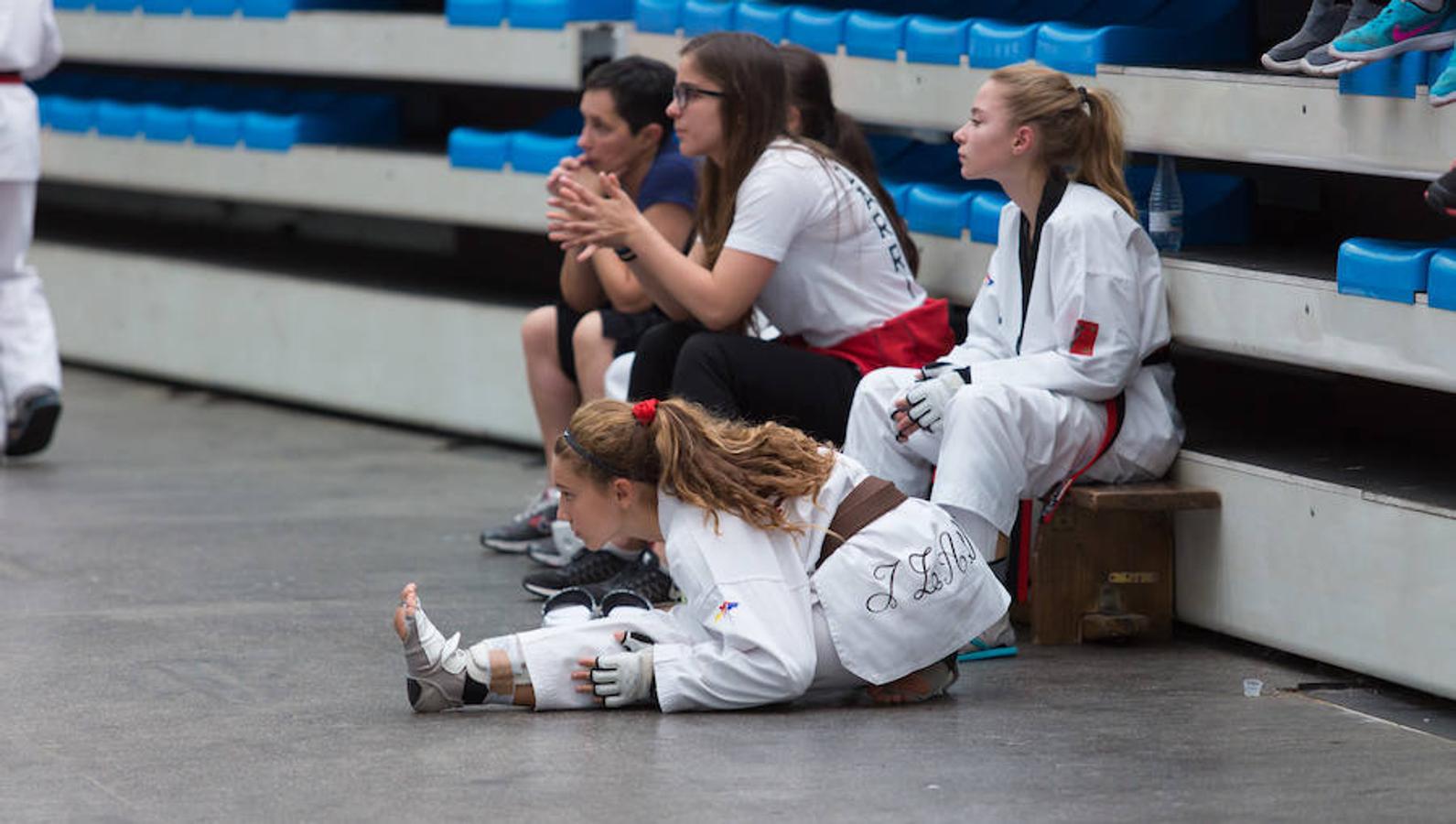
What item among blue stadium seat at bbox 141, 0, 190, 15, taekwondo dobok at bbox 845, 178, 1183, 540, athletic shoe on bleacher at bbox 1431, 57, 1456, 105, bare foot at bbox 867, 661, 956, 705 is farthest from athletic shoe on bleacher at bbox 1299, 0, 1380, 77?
blue stadium seat at bbox 141, 0, 190, 15

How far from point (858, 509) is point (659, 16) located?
10.3ft

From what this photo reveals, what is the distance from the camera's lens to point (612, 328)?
237 inches

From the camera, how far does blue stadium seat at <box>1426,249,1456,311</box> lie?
448cm

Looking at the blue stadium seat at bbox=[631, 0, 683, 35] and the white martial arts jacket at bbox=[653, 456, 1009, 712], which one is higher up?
the blue stadium seat at bbox=[631, 0, 683, 35]

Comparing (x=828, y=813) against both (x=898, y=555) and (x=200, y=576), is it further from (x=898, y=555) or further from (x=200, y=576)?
(x=200, y=576)

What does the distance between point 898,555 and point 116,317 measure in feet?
19.8

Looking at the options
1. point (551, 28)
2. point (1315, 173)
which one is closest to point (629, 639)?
point (1315, 173)

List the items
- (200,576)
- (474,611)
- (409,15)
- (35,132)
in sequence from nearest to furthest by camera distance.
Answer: (474,611) < (200,576) < (35,132) < (409,15)

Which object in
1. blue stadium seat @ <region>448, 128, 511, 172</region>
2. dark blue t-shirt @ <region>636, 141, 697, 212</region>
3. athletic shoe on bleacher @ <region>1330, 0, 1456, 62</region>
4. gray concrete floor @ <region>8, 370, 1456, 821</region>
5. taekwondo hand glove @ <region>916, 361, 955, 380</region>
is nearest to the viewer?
gray concrete floor @ <region>8, 370, 1456, 821</region>

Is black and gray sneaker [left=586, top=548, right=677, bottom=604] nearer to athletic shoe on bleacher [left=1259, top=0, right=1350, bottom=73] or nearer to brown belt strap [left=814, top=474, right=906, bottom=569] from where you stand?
brown belt strap [left=814, top=474, right=906, bottom=569]

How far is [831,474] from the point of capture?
14.6 ft

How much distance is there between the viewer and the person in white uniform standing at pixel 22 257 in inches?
290

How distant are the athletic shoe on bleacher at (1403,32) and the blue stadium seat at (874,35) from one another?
1.83m

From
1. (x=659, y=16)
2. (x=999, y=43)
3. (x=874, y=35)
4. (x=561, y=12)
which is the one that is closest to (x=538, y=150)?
(x=561, y=12)
